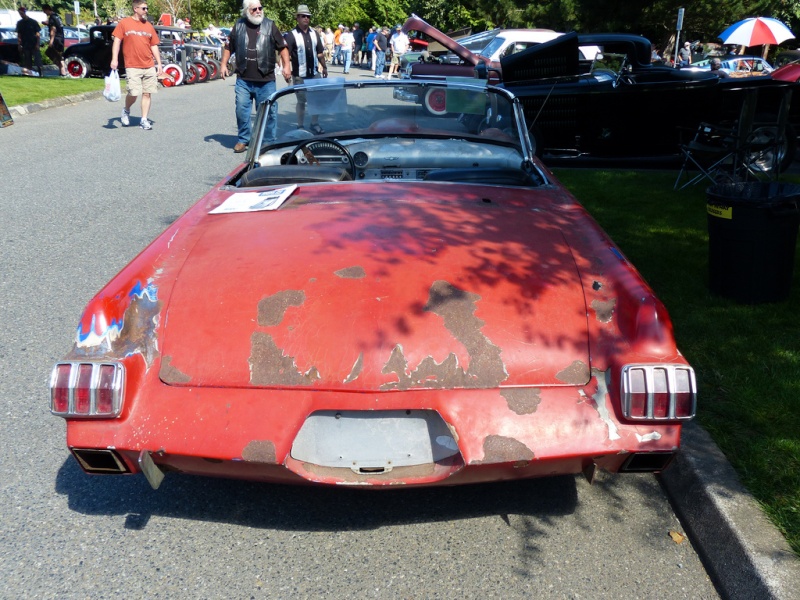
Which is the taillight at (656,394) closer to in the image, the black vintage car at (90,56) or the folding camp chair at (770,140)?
the folding camp chair at (770,140)

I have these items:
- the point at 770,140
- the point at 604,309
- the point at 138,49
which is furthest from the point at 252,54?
Answer: the point at 604,309

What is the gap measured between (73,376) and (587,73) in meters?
9.66

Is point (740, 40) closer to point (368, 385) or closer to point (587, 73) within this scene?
point (587, 73)

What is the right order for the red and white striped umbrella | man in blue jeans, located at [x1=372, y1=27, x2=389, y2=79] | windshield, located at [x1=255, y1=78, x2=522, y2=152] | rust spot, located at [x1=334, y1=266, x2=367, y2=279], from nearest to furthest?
1. rust spot, located at [x1=334, y1=266, x2=367, y2=279]
2. windshield, located at [x1=255, y1=78, x2=522, y2=152]
3. the red and white striped umbrella
4. man in blue jeans, located at [x1=372, y1=27, x2=389, y2=79]

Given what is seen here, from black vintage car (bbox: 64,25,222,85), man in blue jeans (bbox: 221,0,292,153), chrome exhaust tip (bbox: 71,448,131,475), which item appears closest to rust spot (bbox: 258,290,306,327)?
chrome exhaust tip (bbox: 71,448,131,475)

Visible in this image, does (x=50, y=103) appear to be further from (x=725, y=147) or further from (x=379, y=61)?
(x=379, y=61)

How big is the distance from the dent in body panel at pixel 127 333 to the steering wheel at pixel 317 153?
1.73m

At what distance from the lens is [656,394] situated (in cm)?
259

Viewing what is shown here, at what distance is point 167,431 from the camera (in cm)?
257

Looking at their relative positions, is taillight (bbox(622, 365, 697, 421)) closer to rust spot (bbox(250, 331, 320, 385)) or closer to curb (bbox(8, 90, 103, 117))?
rust spot (bbox(250, 331, 320, 385))

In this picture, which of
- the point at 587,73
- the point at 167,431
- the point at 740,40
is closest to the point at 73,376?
the point at 167,431

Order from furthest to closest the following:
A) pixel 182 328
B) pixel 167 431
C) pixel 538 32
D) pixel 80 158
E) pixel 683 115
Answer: pixel 538 32, pixel 80 158, pixel 683 115, pixel 182 328, pixel 167 431

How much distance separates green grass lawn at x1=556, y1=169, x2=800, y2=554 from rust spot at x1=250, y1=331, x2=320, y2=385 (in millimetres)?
1695

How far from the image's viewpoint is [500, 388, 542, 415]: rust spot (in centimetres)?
259
